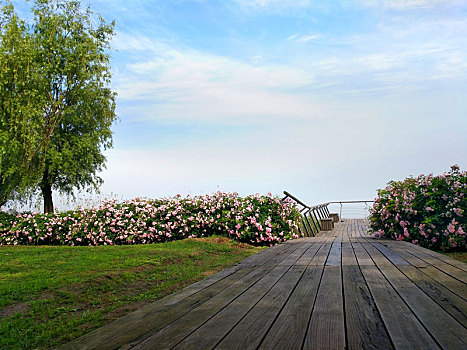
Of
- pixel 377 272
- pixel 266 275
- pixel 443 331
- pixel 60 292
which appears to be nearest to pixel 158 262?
pixel 60 292

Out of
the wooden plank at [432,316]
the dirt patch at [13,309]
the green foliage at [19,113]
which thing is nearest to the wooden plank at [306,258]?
the wooden plank at [432,316]

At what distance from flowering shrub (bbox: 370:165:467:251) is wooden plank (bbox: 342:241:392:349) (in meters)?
5.99

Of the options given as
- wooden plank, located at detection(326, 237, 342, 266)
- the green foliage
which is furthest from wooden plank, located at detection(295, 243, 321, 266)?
the green foliage

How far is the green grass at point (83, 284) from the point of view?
4059 millimetres

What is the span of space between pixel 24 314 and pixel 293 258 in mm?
3625

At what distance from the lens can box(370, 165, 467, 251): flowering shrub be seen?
8.63m

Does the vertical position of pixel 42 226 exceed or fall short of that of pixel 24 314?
it exceeds it

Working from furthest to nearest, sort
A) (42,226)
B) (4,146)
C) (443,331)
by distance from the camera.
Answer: (4,146) < (42,226) < (443,331)

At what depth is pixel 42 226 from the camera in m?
13.2

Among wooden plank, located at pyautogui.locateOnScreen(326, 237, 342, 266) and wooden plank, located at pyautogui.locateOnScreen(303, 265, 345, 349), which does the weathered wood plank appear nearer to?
wooden plank, located at pyautogui.locateOnScreen(303, 265, 345, 349)

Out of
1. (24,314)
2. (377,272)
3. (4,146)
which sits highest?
(4,146)

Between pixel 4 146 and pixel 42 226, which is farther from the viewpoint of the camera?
pixel 4 146

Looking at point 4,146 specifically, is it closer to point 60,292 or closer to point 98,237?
point 98,237

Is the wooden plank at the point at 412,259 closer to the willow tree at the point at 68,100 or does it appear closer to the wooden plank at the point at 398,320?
the wooden plank at the point at 398,320
